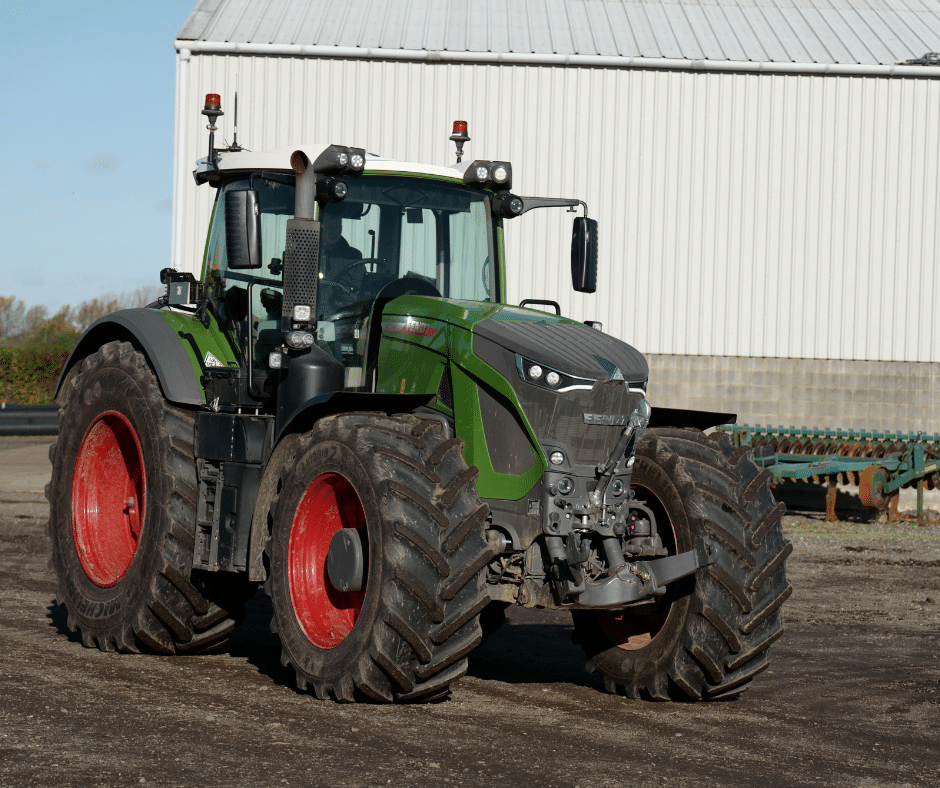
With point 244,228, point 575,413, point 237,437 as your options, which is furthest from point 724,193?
point 244,228

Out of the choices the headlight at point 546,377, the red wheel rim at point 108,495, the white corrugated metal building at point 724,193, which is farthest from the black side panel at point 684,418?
the white corrugated metal building at point 724,193

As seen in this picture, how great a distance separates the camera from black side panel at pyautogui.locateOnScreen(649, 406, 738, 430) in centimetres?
645

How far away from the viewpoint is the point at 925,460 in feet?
53.3

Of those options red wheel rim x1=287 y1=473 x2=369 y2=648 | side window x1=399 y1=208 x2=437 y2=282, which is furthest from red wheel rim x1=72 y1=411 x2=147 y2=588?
side window x1=399 y1=208 x2=437 y2=282

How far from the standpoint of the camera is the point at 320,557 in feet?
19.4

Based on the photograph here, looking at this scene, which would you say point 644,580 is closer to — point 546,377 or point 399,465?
point 546,377

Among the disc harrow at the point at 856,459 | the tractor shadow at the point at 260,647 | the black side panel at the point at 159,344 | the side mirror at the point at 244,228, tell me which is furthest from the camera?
the disc harrow at the point at 856,459

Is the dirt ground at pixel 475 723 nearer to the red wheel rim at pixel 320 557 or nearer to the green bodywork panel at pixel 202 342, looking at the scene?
the red wheel rim at pixel 320 557

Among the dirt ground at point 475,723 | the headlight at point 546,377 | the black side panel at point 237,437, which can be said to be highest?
the headlight at point 546,377

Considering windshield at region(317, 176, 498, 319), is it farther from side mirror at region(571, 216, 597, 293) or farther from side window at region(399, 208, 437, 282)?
side mirror at region(571, 216, 597, 293)

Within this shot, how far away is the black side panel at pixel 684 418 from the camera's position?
645 cm

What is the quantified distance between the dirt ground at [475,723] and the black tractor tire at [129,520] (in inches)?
7.9

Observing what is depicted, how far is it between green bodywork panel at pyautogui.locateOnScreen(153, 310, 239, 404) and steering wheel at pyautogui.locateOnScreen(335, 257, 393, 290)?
890mm

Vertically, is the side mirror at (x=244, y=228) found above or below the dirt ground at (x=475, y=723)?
above
